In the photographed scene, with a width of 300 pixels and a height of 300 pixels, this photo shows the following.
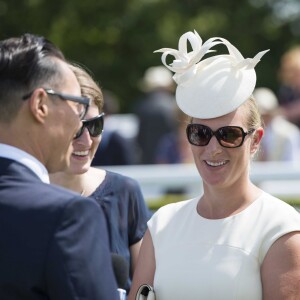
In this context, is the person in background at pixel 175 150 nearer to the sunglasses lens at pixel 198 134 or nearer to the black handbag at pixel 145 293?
the sunglasses lens at pixel 198 134

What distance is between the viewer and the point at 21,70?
3.49 metres

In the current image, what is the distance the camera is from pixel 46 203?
3332 millimetres

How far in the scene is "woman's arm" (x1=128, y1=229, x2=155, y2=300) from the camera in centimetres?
457

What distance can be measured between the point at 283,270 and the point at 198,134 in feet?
2.49

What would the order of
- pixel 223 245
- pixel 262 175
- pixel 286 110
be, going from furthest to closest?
1. pixel 286 110
2. pixel 262 175
3. pixel 223 245

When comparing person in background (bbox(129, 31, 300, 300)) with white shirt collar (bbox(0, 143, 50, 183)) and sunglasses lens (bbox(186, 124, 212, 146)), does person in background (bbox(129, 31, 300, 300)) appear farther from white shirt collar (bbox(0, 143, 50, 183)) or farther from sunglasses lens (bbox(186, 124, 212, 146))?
white shirt collar (bbox(0, 143, 50, 183))

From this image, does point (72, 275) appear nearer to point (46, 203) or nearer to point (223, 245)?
point (46, 203)

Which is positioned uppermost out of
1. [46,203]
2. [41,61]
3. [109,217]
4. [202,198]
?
[41,61]

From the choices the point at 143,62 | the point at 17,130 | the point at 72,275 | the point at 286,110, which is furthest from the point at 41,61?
the point at 143,62

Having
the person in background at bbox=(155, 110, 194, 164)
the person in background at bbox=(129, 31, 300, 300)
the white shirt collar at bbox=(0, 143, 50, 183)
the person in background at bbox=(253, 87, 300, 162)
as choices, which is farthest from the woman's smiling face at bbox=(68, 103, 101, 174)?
the person in background at bbox=(155, 110, 194, 164)

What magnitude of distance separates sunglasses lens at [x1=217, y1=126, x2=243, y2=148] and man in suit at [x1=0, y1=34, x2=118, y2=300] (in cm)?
110

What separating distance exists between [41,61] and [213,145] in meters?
1.30

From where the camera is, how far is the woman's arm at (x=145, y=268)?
180 inches

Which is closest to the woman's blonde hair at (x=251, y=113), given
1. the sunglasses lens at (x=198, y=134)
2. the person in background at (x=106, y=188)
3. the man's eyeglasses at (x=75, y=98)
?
the sunglasses lens at (x=198, y=134)
